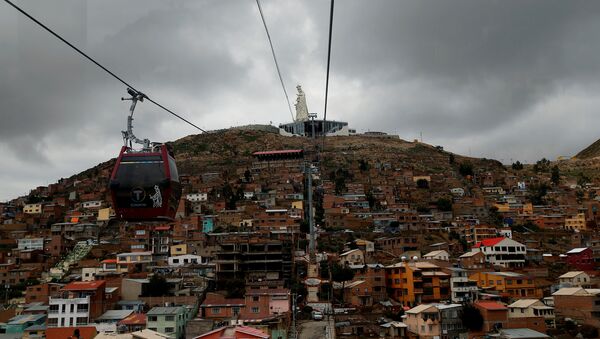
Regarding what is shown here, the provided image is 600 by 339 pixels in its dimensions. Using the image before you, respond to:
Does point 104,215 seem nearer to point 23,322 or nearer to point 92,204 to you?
point 92,204

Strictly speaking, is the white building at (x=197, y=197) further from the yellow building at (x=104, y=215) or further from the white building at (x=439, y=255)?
the white building at (x=439, y=255)

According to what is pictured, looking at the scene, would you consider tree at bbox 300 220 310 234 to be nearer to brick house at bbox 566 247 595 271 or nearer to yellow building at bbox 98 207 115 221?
yellow building at bbox 98 207 115 221

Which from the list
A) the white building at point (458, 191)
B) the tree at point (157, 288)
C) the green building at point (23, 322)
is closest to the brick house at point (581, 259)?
the white building at point (458, 191)

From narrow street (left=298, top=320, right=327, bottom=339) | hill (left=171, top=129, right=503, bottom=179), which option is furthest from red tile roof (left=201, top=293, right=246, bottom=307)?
hill (left=171, top=129, right=503, bottom=179)

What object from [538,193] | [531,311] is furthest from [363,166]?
[531,311]

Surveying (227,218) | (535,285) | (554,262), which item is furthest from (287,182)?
(535,285)
